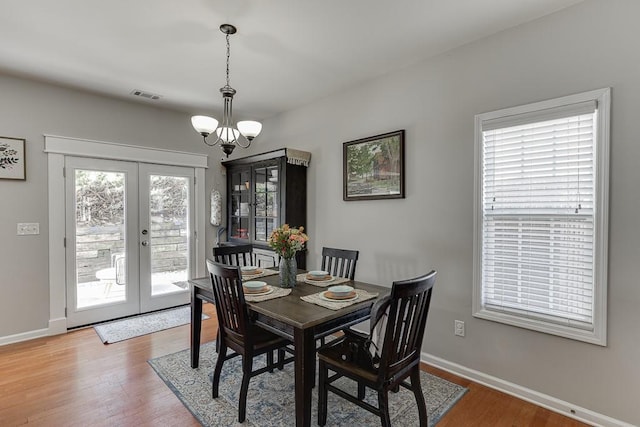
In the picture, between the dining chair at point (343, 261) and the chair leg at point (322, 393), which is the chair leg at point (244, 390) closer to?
the chair leg at point (322, 393)

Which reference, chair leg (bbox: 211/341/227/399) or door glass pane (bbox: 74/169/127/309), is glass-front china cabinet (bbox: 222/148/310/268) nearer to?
door glass pane (bbox: 74/169/127/309)

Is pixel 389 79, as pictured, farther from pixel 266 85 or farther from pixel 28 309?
pixel 28 309

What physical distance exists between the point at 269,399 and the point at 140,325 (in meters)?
2.20

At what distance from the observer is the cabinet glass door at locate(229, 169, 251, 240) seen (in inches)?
170

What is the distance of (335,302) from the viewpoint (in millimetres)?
2070

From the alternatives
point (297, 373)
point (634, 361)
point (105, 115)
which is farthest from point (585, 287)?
point (105, 115)

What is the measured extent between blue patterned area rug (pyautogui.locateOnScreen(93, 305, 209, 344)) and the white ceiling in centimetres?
264

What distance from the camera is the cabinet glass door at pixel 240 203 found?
431 cm

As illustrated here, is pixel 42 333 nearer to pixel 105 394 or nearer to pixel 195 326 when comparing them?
pixel 105 394

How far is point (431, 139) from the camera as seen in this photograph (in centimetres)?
280

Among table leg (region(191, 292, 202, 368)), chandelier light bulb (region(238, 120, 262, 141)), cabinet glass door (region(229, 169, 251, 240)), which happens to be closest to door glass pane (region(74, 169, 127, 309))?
cabinet glass door (region(229, 169, 251, 240))

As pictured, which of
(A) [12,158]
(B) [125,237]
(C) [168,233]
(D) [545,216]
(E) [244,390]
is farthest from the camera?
(C) [168,233]

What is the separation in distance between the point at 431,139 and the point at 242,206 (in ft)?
8.72

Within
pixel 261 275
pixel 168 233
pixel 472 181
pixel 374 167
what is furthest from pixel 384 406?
pixel 168 233
